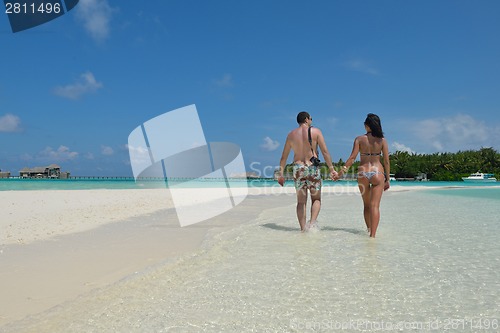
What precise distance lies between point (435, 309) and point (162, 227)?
651cm

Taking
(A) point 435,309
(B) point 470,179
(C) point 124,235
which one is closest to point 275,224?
(C) point 124,235

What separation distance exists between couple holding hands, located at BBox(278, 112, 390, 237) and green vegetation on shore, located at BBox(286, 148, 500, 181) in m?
97.7

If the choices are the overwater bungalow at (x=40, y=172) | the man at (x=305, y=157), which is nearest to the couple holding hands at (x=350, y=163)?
the man at (x=305, y=157)

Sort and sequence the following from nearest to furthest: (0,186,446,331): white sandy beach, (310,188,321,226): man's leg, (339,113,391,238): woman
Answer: (0,186,446,331): white sandy beach, (339,113,391,238): woman, (310,188,321,226): man's leg

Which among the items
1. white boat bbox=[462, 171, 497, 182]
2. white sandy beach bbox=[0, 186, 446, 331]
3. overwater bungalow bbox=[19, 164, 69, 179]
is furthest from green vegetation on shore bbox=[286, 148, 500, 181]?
overwater bungalow bbox=[19, 164, 69, 179]

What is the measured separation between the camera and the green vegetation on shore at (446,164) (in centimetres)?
10712

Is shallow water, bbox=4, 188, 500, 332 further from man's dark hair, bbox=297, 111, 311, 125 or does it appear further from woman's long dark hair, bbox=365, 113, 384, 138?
man's dark hair, bbox=297, 111, 311, 125

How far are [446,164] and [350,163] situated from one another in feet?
390

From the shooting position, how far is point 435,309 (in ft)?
9.98

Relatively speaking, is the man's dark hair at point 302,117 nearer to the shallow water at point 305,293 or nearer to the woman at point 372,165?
the woman at point 372,165

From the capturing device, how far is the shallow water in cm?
278

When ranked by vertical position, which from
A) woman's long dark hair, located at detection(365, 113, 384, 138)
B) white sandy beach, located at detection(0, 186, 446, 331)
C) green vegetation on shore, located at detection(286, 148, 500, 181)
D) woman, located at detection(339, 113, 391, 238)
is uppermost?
green vegetation on shore, located at detection(286, 148, 500, 181)

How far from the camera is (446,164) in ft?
366

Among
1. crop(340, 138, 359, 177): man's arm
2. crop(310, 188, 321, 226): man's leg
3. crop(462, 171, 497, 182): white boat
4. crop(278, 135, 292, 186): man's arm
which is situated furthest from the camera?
crop(462, 171, 497, 182): white boat
